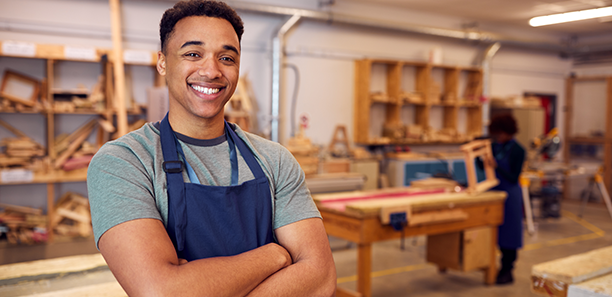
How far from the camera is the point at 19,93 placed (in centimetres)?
487

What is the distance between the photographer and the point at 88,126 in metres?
5.10

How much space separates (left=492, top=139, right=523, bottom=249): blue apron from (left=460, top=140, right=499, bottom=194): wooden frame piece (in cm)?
20

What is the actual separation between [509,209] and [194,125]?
13.1 ft

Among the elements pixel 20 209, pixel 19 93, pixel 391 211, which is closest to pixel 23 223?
pixel 20 209

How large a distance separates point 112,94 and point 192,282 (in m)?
4.45

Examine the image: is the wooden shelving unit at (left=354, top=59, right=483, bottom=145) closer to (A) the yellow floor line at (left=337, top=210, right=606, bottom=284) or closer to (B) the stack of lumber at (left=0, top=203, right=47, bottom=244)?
(A) the yellow floor line at (left=337, top=210, right=606, bottom=284)

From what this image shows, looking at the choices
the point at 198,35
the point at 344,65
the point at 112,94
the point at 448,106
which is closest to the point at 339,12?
the point at 344,65

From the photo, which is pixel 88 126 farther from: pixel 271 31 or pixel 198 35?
pixel 198 35

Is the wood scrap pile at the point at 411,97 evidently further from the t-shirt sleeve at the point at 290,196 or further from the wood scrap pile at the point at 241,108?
the t-shirt sleeve at the point at 290,196

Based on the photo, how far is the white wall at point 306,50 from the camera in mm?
4992

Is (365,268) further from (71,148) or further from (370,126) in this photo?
(370,126)

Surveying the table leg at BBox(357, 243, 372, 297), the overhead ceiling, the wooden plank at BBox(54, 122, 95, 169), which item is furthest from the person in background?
the wooden plank at BBox(54, 122, 95, 169)

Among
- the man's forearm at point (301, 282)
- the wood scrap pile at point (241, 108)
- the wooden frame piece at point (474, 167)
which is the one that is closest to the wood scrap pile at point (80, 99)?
the wood scrap pile at point (241, 108)

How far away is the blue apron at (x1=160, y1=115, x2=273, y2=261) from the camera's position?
118cm
